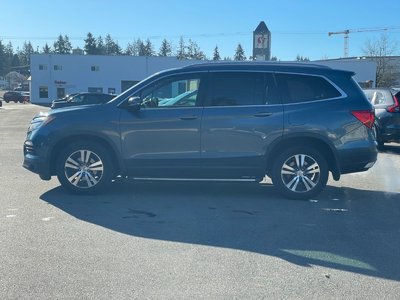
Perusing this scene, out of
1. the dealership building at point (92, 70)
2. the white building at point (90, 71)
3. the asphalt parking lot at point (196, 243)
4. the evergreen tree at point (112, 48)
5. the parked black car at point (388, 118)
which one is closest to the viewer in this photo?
the asphalt parking lot at point (196, 243)

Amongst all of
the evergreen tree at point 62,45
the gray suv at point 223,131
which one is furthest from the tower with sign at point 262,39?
the evergreen tree at point 62,45

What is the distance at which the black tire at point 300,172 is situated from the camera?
24.0 ft

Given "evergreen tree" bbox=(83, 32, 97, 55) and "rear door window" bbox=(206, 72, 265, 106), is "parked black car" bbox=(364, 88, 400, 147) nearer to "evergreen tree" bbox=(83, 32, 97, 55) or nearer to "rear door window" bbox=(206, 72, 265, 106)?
"rear door window" bbox=(206, 72, 265, 106)

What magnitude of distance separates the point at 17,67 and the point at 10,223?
17559 centimetres

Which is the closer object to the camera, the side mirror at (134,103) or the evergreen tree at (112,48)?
the side mirror at (134,103)

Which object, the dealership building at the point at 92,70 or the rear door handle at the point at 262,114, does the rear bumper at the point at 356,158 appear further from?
the dealership building at the point at 92,70

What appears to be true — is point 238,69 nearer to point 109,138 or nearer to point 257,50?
point 109,138

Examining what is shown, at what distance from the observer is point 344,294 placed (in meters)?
4.02

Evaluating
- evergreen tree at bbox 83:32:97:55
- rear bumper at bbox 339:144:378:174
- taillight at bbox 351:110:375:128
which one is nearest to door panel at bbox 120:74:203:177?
rear bumper at bbox 339:144:378:174

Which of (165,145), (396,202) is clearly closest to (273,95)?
(165,145)

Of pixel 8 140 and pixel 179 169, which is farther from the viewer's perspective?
pixel 8 140

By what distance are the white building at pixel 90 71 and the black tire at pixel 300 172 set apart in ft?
193

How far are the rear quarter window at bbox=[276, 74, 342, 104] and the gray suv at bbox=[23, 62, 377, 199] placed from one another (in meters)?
0.02

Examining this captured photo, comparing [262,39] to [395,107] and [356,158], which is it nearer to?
[395,107]
